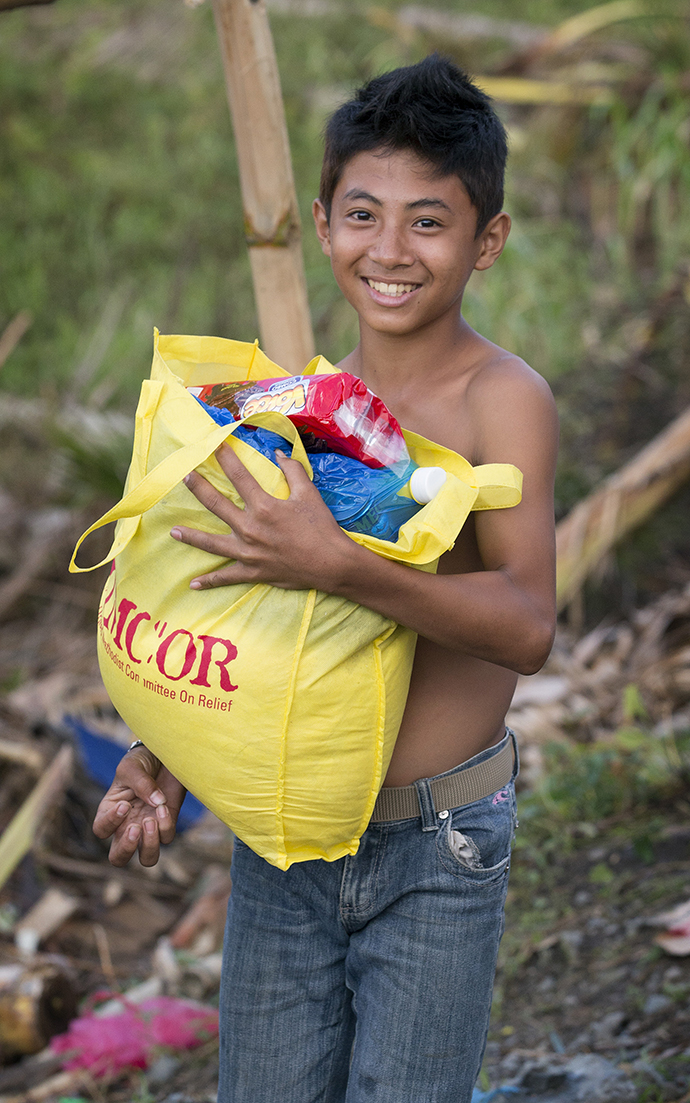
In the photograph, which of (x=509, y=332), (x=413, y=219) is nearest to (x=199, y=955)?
(x=413, y=219)

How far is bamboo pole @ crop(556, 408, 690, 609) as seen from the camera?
3732 mm

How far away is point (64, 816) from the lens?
3389mm

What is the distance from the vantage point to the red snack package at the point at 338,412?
1.25 metres

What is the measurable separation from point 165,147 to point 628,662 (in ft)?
18.9

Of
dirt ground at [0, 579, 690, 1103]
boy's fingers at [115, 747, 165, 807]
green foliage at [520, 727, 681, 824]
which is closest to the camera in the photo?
boy's fingers at [115, 747, 165, 807]

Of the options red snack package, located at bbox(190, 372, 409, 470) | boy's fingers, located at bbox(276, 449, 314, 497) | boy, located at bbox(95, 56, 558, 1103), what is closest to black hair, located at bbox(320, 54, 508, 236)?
boy, located at bbox(95, 56, 558, 1103)

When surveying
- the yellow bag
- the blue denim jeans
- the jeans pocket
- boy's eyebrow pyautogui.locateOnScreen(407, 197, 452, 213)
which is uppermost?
boy's eyebrow pyautogui.locateOnScreen(407, 197, 452, 213)

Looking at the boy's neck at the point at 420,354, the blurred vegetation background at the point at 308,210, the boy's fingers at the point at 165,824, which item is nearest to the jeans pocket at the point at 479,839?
the boy's fingers at the point at 165,824

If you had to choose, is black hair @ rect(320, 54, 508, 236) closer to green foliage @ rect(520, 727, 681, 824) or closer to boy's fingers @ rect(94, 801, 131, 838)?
boy's fingers @ rect(94, 801, 131, 838)

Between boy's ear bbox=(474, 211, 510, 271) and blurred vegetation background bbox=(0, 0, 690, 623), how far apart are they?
2.52 m

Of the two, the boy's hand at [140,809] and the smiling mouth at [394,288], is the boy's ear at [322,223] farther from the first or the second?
the boy's hand at [140,809]

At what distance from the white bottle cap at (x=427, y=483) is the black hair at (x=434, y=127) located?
42 cm

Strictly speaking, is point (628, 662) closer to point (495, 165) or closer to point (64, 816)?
point (64, 816)

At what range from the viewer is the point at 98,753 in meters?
3.47
